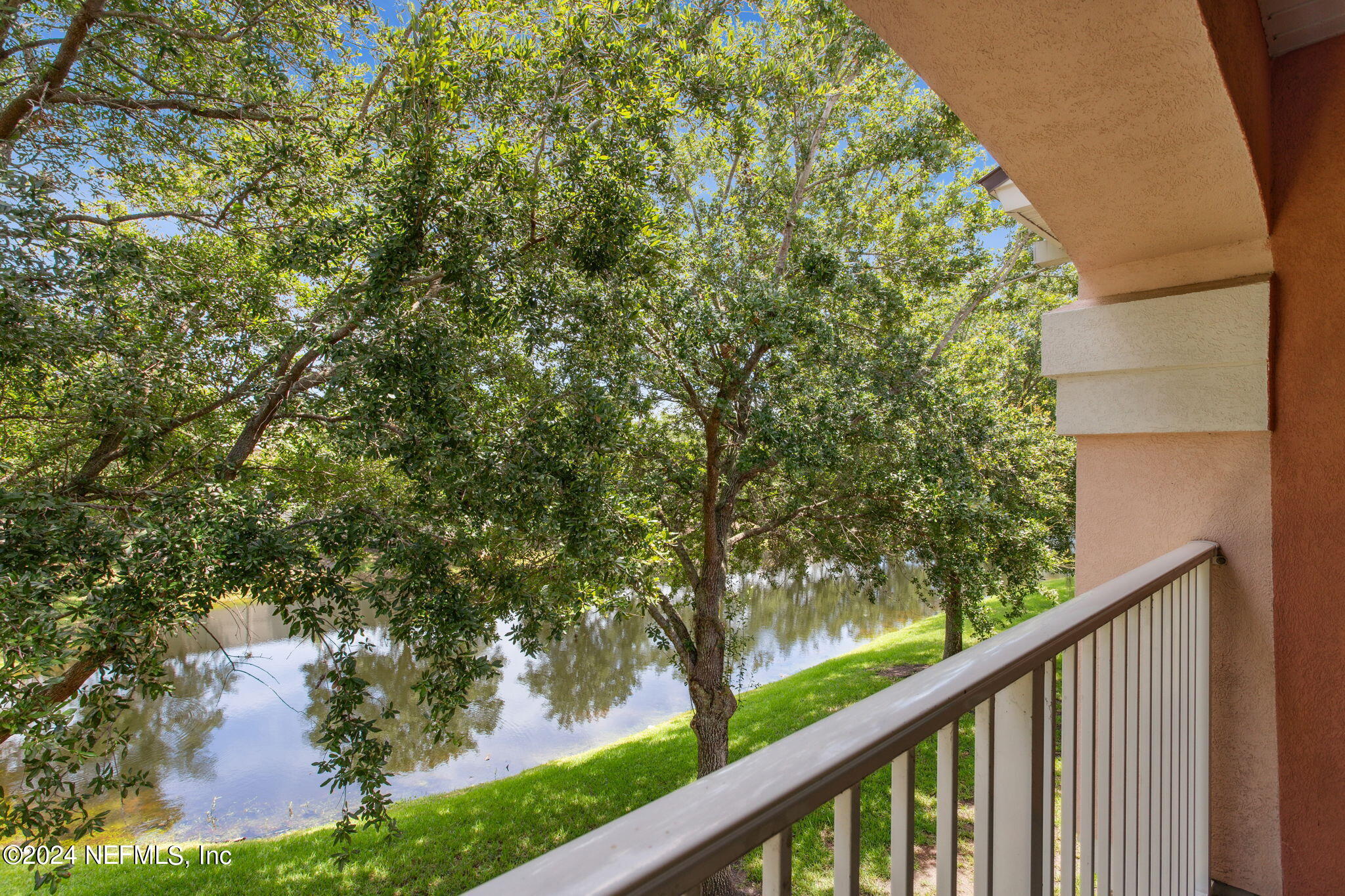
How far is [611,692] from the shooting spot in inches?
452

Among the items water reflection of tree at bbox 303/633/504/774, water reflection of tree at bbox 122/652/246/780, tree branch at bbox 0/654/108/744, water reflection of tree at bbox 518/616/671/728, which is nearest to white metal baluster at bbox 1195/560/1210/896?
tree branch at bbox 0/654/108/744

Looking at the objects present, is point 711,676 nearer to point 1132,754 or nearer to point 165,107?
point 1132,754

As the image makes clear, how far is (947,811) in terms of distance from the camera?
25.3 inches

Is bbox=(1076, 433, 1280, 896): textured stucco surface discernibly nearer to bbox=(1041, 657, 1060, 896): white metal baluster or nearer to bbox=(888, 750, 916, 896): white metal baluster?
bbox=(1041, 657, 1060, 896): white metal baluster

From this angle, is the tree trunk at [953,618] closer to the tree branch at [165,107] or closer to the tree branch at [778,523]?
the tree branch at [778,523]

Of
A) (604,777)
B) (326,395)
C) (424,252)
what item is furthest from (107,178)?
(604,777)

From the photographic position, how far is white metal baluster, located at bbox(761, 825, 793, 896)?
1.50 ft

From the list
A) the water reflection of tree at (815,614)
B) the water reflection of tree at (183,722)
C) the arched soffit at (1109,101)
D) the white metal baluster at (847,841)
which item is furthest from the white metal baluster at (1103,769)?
the water reflection of tree at (815,614)

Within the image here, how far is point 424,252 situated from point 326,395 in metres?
1.11

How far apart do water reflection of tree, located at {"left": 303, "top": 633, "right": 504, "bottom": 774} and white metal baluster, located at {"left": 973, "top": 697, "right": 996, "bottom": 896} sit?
874 cm

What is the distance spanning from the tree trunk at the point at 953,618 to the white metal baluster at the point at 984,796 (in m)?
6.03

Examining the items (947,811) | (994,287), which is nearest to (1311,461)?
(947,811)

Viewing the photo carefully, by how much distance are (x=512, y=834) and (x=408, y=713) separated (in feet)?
14.8

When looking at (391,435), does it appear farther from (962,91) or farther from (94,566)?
(962,91)
